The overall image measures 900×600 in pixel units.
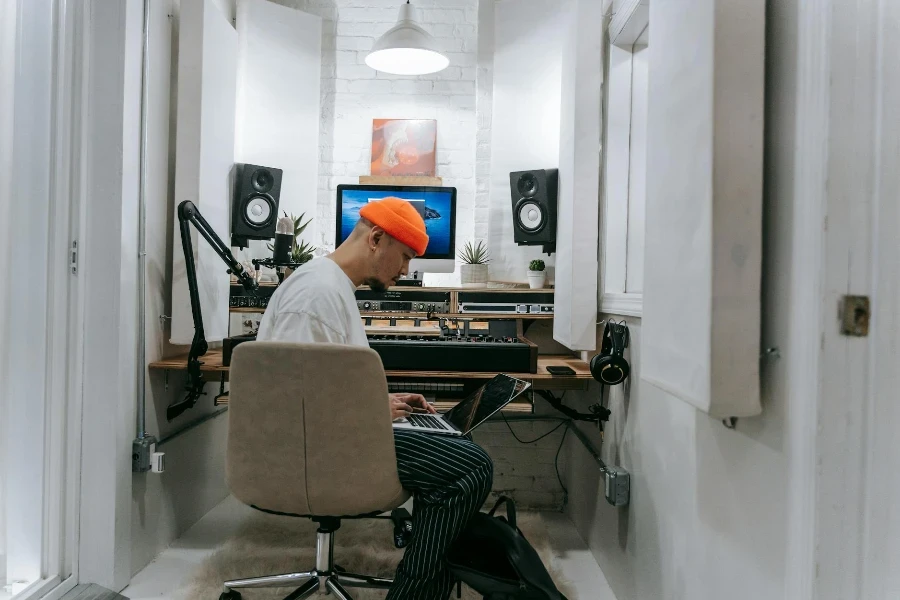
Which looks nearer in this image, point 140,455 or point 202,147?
point 140,455

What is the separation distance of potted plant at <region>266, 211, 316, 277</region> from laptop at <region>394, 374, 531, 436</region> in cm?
120

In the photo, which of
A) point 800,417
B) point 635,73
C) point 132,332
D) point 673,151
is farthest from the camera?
point 635,73

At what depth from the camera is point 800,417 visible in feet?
2.90

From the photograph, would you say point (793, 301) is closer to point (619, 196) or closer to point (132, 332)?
point (619, 196)

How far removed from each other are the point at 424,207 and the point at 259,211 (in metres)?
0.77

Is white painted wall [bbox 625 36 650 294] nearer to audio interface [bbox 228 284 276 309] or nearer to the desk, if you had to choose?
the desk

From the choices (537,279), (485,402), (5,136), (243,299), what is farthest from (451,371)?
(5,136)

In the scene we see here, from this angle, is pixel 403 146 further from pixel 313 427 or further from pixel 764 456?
pixel 764 456

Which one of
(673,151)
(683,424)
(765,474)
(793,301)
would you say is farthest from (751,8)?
(683,424)

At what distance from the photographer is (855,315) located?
0.83 meters

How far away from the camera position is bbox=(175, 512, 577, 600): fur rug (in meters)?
1.95

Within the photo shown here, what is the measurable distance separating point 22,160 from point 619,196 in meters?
2.06

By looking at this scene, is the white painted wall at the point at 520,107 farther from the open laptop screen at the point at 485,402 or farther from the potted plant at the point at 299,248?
the open laptop screen at the point at 485,402

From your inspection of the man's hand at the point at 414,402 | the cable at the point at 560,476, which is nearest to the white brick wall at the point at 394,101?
the cable at the point at 560,476
